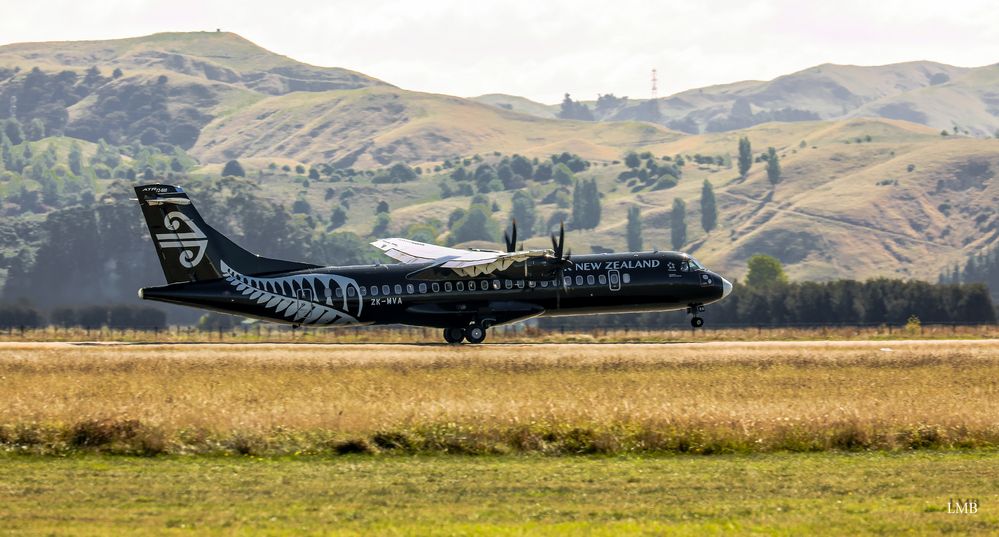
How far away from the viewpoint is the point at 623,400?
119 ft

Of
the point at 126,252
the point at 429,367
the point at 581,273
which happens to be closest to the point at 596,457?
the point at 429,367

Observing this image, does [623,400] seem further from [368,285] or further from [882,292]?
[882,292]

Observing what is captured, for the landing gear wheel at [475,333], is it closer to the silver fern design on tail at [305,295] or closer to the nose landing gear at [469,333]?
the nose landing gear at [469,333]

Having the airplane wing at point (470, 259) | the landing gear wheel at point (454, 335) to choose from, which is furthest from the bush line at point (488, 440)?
the landing gear wheel at point (454, 335)

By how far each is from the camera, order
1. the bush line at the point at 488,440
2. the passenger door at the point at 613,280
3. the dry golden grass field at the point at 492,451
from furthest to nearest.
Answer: the passenger door at the point at 613,280, the bush line at the point at 488,440, the dry golden grass field at the point at 492,451

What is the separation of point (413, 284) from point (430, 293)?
0.89 meters

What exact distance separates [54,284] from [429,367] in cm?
6702

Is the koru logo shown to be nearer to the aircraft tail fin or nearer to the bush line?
the aircraft tail fin

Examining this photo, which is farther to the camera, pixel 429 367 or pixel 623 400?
pixel 429 367

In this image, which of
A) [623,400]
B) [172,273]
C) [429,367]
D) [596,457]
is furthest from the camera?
[172,273]

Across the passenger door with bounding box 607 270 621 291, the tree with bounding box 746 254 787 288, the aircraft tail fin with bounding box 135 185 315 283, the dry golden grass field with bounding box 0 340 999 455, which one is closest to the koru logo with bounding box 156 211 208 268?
the aircraft tail fin with bounding box 135 185 315 283

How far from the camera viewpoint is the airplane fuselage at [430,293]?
56.3 meters

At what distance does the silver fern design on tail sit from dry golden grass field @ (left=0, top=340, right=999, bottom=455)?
5.83 feet

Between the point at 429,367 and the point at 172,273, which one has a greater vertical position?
the point at 172,273
